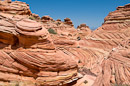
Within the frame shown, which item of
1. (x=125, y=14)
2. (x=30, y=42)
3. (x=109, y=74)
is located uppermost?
(x=125, y=14)

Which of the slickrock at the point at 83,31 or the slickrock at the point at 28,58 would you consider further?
the slickrock at the point at 83,31

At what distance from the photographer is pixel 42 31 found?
6.84m

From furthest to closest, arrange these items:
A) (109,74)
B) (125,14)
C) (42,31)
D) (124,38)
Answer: (125,14)
(124,38)
(109,74)
(42,31)

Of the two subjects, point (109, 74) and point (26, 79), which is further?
point (109, 74)

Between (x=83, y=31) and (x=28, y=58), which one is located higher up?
(x=83, y=31)

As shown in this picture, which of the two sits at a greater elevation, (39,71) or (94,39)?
(94,39)

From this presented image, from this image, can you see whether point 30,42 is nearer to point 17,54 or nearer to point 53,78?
point 17,54

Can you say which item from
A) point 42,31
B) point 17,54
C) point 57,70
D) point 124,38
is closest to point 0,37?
point 17,54

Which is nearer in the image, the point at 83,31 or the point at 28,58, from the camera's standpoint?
the point at 28,58

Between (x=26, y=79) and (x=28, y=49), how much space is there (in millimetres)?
1837

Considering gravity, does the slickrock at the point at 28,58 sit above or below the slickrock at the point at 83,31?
below

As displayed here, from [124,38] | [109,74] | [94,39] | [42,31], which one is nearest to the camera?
[42,31]

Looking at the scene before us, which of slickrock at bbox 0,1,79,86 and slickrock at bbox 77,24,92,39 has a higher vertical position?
slickrock at bbox 77,24,92,39

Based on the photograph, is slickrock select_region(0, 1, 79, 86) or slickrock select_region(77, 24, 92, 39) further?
slickrock select_region(77, 24, 92, 39)
